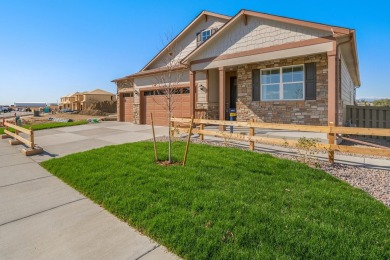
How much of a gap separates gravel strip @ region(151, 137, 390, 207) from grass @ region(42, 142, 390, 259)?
0.32 metres

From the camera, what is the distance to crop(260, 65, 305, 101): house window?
34.1ft

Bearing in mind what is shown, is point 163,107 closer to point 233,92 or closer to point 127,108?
point 233,92

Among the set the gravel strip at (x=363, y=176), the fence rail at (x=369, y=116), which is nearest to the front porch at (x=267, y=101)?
the gravel strip at (x=363, y=176)

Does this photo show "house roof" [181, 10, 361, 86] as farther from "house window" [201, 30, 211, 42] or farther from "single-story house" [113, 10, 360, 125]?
"house window" [201, 30, 211, 42]

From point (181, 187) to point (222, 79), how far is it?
7.67m

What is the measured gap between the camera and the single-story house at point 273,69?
337 inches

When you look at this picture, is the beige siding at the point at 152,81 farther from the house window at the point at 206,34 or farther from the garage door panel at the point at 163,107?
the house window at the point at 206,34

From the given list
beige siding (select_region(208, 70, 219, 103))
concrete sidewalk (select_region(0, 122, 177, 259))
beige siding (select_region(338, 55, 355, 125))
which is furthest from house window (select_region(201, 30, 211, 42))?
concrete sidewalk (select_region(0, 122, 177, 259))

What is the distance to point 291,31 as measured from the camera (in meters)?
9.23

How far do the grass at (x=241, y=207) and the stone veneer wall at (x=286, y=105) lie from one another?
5253mm

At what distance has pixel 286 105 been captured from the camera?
35.4ft

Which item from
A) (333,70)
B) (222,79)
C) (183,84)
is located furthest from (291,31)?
(183,84)

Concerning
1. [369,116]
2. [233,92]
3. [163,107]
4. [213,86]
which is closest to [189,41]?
[213,86]

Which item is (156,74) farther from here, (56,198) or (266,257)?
(266,257)
